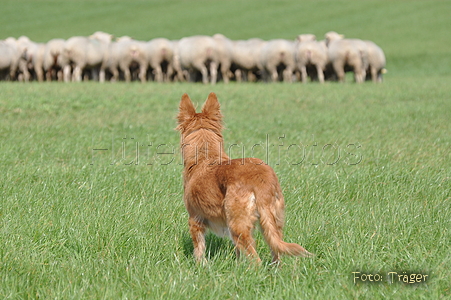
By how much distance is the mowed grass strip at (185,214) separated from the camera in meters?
3.03

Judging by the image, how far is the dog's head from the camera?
3.71m

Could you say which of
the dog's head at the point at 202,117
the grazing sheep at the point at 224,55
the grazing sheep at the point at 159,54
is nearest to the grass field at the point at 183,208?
the dog's head at the point at 202,117

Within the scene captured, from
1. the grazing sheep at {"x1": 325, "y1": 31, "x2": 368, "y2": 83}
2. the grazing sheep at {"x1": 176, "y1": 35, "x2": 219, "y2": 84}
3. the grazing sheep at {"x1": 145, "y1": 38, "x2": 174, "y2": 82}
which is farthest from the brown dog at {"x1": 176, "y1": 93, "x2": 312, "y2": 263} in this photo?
the grazing sheep at {"x1": 145, "y1": 38, "x2": 174, "y2": 82}

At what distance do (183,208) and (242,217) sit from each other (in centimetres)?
156

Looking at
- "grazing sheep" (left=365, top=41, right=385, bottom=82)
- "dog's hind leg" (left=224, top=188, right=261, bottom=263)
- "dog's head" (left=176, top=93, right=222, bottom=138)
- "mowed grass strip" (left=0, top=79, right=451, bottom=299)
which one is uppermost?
"grazing sheep" (left=365, top=41, right=385, bottom=82)

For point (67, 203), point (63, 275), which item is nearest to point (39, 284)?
point (63, 275)

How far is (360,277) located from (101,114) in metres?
8.28

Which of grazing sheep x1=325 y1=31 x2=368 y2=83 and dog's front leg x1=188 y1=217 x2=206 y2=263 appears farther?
grazing sheep x1=325 y1=31 x2=368 y2=83

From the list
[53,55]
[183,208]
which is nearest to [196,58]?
[53,55]

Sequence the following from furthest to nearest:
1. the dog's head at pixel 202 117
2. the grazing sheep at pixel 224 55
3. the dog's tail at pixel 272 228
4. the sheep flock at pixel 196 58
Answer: the grazing sheep at pixel 224 55
the sheep flock at pixel 196 58
the dog's head at pixel 202 117
the dog's tail at pixel 272 228

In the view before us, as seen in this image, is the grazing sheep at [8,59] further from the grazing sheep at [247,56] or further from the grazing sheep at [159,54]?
the grazing sheep at [247,56]

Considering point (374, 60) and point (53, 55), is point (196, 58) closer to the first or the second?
point (53, 55)

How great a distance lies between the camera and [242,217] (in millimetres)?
3039

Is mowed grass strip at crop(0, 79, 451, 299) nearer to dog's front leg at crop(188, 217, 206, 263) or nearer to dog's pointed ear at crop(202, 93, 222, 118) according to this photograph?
dog's front leg at crop(188, 217, 206, 263)
